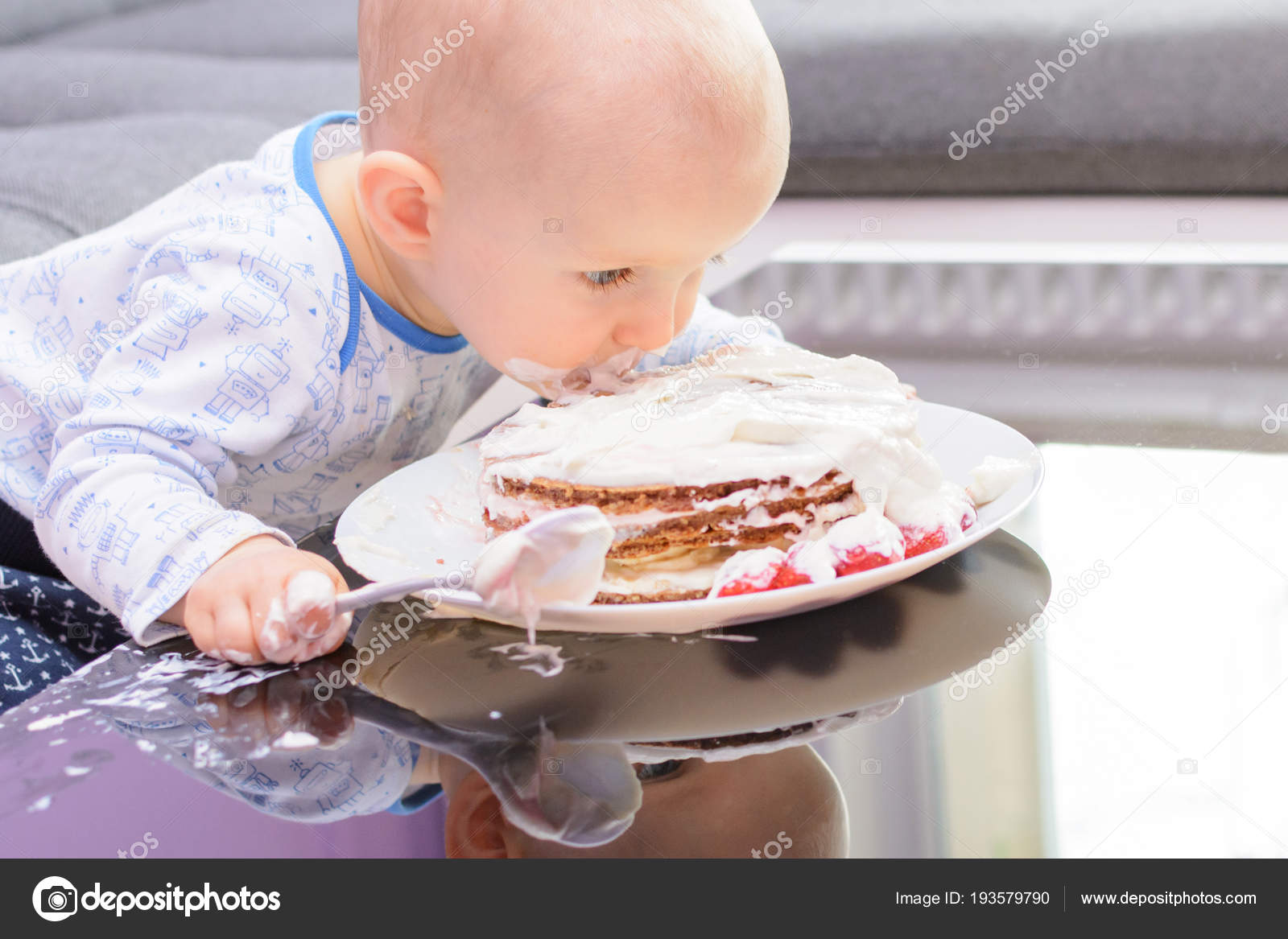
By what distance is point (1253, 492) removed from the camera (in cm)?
85

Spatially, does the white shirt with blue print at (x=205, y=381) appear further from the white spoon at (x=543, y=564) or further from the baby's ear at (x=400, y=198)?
the white spoon at (x=543, y=564)

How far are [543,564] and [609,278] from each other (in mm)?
328

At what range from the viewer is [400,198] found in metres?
0.97

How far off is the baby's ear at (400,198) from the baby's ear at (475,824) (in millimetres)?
521

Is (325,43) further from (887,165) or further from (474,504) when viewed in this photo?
(474,504)

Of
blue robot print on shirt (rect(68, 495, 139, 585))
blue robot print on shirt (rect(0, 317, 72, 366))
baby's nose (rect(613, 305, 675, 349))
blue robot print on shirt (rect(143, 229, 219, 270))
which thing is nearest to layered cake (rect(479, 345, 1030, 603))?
baby's nose (rect(613, 305, 675, 349))

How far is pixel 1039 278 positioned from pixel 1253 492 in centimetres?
61

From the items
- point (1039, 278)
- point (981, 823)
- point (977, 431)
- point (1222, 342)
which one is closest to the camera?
point (981, 823)

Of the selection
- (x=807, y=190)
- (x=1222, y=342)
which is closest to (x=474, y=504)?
(x=1222, y=342)

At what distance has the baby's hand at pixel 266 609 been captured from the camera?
0.72m

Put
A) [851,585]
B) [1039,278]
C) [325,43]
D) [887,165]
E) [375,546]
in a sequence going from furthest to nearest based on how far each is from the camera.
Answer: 1. [325,43]
2. [887,165]
3. [1039,278]
4. [375,546]
5. [851,585]

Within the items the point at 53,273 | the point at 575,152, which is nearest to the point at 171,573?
the point at 575,152

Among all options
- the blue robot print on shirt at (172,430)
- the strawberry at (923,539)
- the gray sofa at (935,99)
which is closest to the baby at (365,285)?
the blue robot print on shirt at (172,430)

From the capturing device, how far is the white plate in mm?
673
